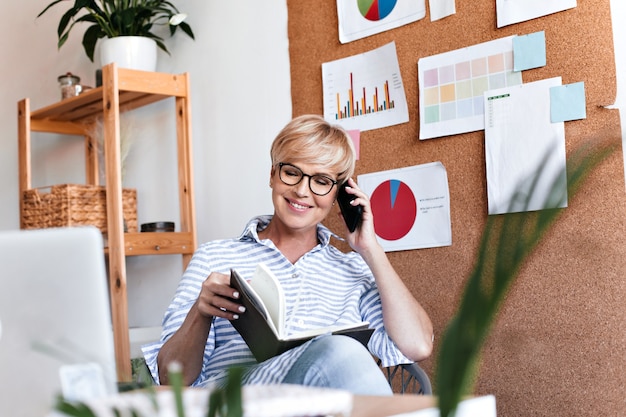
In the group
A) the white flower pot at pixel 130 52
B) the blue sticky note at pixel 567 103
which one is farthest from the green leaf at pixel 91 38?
the blue sticky note at pixel 567 103

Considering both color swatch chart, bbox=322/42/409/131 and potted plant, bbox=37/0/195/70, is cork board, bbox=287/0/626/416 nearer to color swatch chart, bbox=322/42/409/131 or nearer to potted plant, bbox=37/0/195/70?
color swatch chart, bbox=322/42/409/131

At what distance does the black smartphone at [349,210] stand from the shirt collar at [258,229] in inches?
2.1

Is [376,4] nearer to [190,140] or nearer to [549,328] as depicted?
[190,140]

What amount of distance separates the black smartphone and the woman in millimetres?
13

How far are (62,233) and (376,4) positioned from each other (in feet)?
5.16

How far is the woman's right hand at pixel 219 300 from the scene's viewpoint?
1.47 meters

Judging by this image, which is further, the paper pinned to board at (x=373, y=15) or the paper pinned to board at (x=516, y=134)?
the paper pinned to board at (x=373, y=15)

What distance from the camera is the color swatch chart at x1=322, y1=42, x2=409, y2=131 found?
7.03ft

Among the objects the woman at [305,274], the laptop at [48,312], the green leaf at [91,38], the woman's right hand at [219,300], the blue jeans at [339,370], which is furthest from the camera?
the green leaf at [91,38]

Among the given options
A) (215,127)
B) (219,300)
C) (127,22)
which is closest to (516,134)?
(219,300)

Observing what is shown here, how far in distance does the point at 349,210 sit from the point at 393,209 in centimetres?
32

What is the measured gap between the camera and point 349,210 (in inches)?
73.0

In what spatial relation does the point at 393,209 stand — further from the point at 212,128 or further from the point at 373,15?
the point at 212,128

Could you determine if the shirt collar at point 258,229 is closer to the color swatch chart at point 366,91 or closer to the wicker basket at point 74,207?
the color swatch chart at point 366,91
